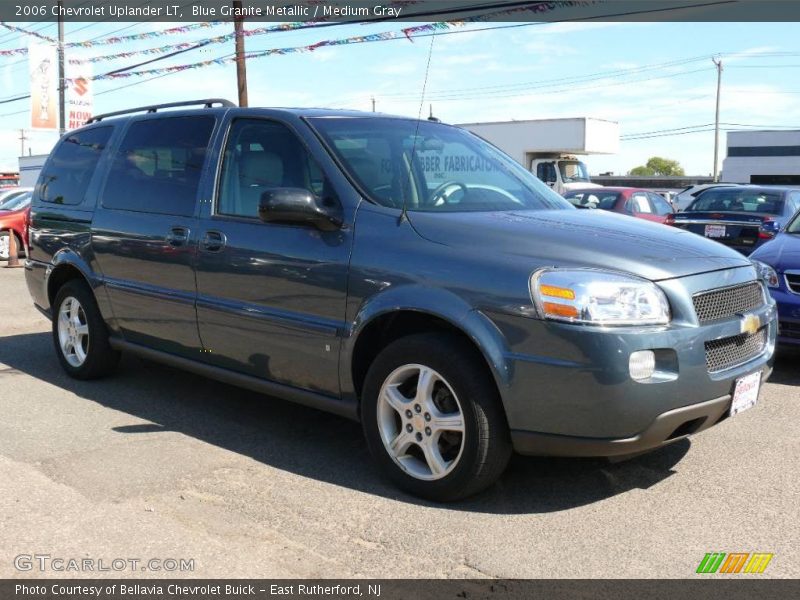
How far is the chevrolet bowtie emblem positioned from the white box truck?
66.7 feet

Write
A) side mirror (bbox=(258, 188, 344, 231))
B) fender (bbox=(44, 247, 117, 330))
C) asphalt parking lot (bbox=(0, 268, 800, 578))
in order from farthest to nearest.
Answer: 1. fender (bbox=(44, 247, 117, 330))
2. side mirror (bbox=(258, 188, 344, 231))
3. asphalt parking lot (bbox=(0, 268, 800, 578))

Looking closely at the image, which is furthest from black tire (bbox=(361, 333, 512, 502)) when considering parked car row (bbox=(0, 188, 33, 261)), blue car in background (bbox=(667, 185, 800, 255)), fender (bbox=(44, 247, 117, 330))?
parked car row (bbox=(0, 188, 33, 261))

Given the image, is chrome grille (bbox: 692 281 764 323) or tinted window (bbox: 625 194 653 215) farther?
tinted window (bbox: 625 194 653 215)

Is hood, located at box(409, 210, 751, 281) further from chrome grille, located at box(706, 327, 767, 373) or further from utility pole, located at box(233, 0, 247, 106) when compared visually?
utility pole, located at box(233, 0, 247, 106)

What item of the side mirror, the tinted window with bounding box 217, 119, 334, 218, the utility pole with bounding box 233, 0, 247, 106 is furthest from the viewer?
the utility pole with bounding box 233, 0, 247, 106

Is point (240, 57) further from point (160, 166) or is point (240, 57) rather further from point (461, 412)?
point (461, 412)

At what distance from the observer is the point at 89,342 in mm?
5996

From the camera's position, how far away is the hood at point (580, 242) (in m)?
3.64

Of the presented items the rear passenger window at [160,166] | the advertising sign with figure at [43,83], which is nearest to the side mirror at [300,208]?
the rear passenger window at [160,166]

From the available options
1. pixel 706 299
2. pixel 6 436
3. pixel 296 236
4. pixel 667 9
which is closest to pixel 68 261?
pixel 6 436

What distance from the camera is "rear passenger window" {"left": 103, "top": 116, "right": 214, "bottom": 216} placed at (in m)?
5.12

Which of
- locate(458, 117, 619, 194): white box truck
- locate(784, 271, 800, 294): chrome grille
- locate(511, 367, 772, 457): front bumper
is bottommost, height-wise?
locate(511, 367, 772, 457): front bumper

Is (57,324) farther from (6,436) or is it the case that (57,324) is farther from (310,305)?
(310,305)

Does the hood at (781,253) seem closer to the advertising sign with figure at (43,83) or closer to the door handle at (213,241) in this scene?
the door handle at (213,241)
